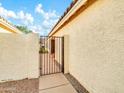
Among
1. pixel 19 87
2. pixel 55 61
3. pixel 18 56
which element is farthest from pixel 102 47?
pixel 55 61

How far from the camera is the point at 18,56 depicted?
7.50 metres

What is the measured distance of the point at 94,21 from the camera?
5.11m

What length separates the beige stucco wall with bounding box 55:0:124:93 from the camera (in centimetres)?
360

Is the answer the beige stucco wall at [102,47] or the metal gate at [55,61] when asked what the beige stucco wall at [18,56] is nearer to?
the metal gate at [55,61]

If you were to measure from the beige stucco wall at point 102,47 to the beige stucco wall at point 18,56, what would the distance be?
105 inches

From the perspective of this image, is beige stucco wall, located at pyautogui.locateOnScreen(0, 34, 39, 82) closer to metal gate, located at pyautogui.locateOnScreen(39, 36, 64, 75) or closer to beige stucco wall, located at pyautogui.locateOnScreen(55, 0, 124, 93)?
metal gate, located at pyautogui.locateOnScreen(39, 36, 64, 75)

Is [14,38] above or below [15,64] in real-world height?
above

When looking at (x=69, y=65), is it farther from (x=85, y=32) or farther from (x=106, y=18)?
(x=106, y=18)

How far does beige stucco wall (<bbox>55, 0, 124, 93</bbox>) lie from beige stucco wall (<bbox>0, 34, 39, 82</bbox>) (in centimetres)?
268

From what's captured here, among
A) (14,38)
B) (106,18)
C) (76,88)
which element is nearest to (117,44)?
→ (106,18)

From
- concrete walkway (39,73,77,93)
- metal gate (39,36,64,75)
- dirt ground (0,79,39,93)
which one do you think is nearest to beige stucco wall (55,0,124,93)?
concrete walkway (39,73,77,93)

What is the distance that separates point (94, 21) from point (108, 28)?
1.10 m

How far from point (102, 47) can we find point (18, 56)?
183 inches

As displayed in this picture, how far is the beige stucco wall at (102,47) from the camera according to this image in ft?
11.8
